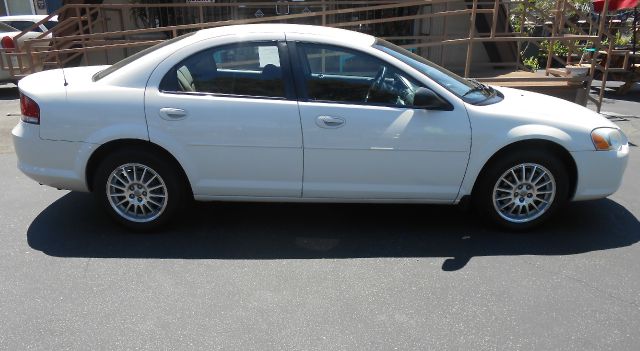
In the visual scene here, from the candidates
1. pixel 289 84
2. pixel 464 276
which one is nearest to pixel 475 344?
pixel 464 276

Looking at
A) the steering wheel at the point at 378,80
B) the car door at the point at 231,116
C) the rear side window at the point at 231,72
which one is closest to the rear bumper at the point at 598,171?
the steering wheel at the point at 378,80

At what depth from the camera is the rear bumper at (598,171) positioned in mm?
3861

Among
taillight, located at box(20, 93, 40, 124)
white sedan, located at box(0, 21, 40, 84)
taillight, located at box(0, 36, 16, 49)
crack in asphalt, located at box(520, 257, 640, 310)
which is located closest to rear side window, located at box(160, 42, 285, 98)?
taillight, located at box(20, 93, 40, 124)

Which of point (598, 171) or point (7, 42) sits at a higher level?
point (7, 42)

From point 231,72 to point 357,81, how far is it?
981 millimetres

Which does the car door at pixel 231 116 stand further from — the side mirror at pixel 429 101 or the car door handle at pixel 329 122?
the side mirror at pixel 429 101

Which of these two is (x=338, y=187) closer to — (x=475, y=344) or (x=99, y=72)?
(x=475, y=344)

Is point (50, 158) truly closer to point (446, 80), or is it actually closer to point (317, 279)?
point (317, 279)

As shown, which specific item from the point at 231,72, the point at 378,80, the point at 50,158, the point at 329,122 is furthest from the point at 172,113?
the point at 378,80

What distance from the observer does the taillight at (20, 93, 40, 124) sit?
12.3 feet

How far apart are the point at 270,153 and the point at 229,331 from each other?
1422mm

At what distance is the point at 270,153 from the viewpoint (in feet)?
12.3

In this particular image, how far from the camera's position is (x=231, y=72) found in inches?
151

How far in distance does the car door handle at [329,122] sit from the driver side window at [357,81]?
0.16 m
